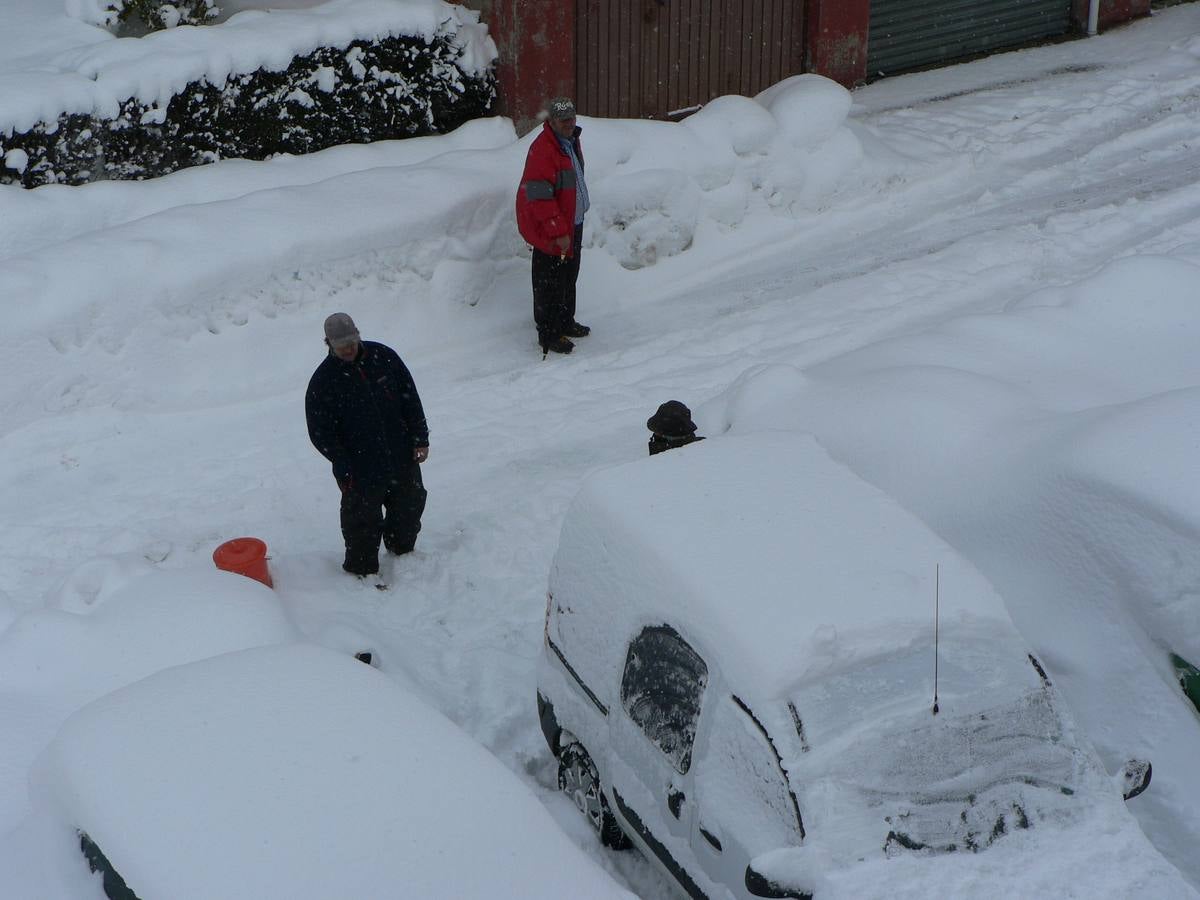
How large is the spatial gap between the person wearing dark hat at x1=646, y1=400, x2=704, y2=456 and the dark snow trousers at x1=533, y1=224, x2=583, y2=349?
260cm

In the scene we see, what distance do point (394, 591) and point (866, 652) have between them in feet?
10.5

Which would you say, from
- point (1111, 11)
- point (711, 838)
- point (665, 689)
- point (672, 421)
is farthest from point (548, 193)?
point (1111, 11)

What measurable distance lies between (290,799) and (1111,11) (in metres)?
15.6

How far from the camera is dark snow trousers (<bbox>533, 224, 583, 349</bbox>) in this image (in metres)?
8.85

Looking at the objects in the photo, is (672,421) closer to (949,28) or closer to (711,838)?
(711,838)

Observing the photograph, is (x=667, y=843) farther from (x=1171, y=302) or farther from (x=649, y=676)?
(x=1171, y=302)

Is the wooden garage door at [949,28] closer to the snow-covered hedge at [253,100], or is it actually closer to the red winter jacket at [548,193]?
the snow-covered hedge at [253,100]

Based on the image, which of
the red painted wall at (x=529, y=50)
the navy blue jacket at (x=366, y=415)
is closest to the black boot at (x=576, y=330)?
the navy blue jacket at (x=366, y=415)

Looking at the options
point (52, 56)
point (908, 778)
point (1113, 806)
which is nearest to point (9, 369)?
point (52, 56)

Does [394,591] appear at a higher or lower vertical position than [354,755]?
lower

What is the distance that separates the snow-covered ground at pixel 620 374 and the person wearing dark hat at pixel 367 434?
35cm

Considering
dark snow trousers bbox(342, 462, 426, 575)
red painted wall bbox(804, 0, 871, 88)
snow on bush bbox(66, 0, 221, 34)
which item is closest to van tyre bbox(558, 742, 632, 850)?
dark snow trousers bbox(342, 462, 426, 575)

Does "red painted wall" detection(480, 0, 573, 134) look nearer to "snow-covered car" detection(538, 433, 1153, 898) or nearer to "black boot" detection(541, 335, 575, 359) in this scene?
"black boot" detection(541, 335, 575, 359)

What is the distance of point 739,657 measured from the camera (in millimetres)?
4207
